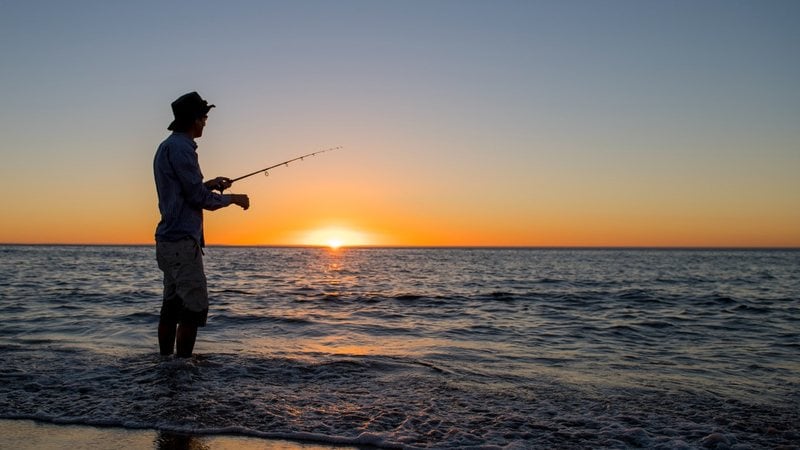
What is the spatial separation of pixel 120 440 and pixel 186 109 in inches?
123

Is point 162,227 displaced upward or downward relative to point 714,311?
upward

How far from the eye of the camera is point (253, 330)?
9.68 metres

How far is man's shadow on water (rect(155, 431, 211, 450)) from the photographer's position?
3697 mm

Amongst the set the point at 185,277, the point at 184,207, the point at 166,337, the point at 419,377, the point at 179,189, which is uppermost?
the point at 179,189

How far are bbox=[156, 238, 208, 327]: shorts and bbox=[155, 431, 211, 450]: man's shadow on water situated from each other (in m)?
1.86

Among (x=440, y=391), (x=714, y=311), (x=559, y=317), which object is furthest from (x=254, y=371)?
(x=714, y=311)

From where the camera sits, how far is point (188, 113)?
567 cm

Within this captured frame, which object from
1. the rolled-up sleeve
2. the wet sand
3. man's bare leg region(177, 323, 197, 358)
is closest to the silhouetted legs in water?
man's bare leg region(177, 323, 197, 358)

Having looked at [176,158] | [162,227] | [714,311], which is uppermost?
[176,158]

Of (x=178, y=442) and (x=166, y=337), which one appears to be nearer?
(x=178, y=442)

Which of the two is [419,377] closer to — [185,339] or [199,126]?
[185,339]

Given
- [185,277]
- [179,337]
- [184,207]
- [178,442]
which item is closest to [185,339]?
[179,337]

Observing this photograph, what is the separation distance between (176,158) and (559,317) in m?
9.38

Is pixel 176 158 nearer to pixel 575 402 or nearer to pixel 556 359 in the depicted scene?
pixel 575 402
